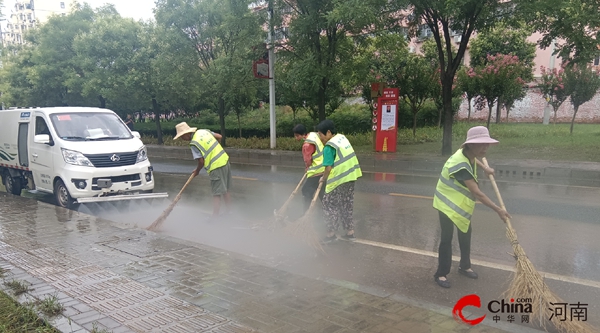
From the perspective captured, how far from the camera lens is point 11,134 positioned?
9336mm

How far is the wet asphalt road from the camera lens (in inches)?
172

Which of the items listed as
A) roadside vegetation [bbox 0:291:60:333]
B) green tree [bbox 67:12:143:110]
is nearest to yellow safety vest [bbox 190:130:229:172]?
roadside vegetation [bbox 0:291:60:333]

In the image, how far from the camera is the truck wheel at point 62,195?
7670mm

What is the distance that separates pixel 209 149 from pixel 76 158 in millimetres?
2437

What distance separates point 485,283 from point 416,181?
675 centimetres

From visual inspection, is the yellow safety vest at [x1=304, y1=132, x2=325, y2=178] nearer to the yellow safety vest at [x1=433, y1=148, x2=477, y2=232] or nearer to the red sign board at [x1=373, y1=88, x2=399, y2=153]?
the yellow safety vest at [x1=433, y1=148, x2=477, y2=232]

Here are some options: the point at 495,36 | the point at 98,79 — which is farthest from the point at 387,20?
the point at 495,36

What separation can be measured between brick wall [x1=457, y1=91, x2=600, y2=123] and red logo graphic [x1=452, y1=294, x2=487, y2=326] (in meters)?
27.2

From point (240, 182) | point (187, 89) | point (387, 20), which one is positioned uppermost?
point (387, 20)

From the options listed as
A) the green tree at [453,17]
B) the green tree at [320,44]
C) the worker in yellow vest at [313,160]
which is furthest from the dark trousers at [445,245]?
the green tree at [320,44]

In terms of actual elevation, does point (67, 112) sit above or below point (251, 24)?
below

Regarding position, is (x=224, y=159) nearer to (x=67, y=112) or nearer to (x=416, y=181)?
(x=67, y=112)

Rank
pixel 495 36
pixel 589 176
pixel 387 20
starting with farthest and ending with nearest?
1. pixel 495 36
2. pixel 387 20
3. pixel 589 176

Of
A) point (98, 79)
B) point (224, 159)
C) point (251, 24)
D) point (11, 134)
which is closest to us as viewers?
point (224, 159)
